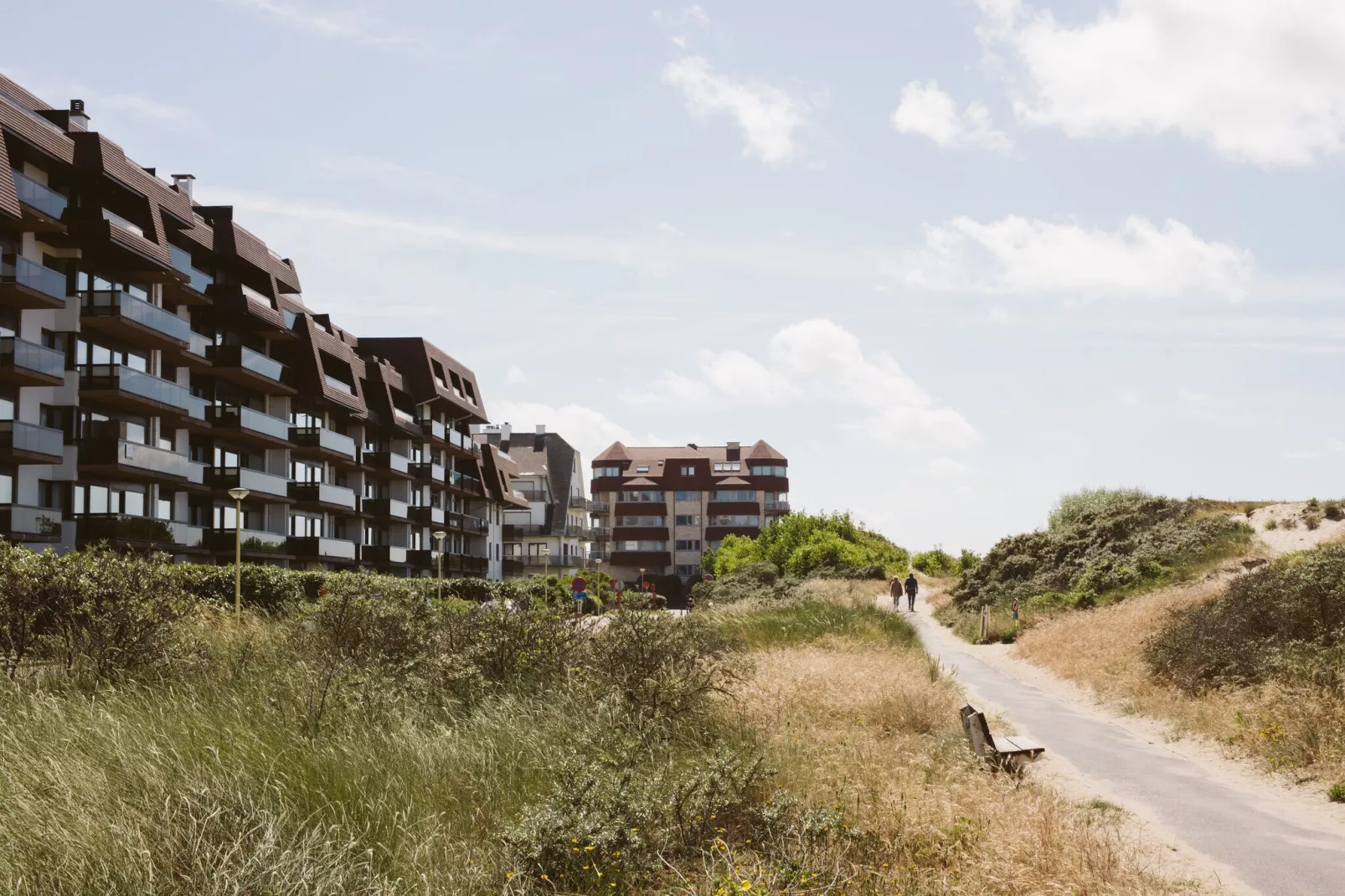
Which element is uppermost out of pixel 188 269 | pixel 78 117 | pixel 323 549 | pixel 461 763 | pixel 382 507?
pixel 78 117

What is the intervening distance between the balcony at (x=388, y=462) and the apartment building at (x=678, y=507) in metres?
47.9

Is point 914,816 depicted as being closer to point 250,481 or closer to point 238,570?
point 238,570

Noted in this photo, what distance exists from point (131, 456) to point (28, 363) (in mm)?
4816

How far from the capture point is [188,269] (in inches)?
1496

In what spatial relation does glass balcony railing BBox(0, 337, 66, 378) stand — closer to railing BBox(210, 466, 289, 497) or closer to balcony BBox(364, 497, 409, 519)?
railing BBox(210, 466, 289, 497)

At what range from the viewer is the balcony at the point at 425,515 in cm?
5856

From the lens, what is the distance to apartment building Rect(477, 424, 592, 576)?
93.3 m

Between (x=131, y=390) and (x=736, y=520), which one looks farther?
(x=736, y=520)

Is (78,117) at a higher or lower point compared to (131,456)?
higher

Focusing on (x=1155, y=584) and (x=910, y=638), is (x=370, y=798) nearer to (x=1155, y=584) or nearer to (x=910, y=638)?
(x=910, y=638)

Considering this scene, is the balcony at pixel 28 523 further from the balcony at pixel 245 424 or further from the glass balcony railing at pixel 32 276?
the balcony at pixel 245 424

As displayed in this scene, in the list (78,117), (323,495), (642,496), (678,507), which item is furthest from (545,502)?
(78,117)

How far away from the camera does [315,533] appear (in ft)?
159

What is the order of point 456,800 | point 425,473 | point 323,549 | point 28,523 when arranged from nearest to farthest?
point 456,800 < point 28,523 < point 323,549 < point 425,473
